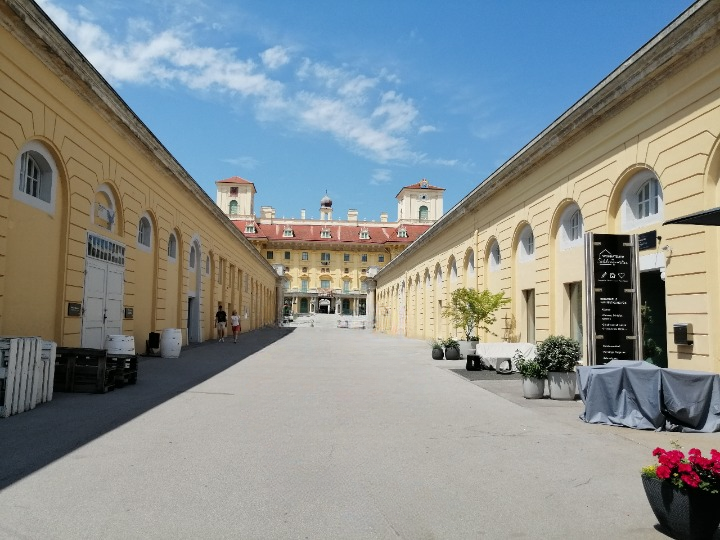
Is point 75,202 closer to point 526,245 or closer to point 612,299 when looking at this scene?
point 612,299

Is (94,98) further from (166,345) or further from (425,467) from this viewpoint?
(425,467)

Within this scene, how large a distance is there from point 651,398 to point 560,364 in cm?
247

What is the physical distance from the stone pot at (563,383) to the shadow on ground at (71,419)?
6.97m

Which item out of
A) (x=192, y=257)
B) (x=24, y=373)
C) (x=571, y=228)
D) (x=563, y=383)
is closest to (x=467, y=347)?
(x=571, y=228)

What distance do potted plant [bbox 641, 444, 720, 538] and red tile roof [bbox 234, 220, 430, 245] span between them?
7896cm

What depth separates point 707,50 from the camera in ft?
32.2

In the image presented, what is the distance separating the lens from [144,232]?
19031mm

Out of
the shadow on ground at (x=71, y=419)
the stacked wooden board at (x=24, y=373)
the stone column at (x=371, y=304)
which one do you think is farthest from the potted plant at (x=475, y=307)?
the stone column at (x=371, y=304)

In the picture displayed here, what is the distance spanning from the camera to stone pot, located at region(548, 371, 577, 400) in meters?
10.4

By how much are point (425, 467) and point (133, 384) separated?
7.83 meters

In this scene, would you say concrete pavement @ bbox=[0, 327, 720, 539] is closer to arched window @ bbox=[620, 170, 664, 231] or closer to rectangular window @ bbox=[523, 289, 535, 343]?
arched window @ bbox=[620, 170, 664, 231]

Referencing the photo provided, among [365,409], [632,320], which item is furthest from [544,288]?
[365,409]

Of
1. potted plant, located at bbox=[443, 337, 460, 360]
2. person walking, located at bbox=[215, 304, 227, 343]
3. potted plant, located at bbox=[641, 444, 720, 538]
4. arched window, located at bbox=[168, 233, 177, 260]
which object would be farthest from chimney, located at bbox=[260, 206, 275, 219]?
potted plant, located at bbox=[641, 444, 720, 538]

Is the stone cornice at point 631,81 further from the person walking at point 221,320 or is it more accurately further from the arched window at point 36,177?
the person walking at point 221,320
